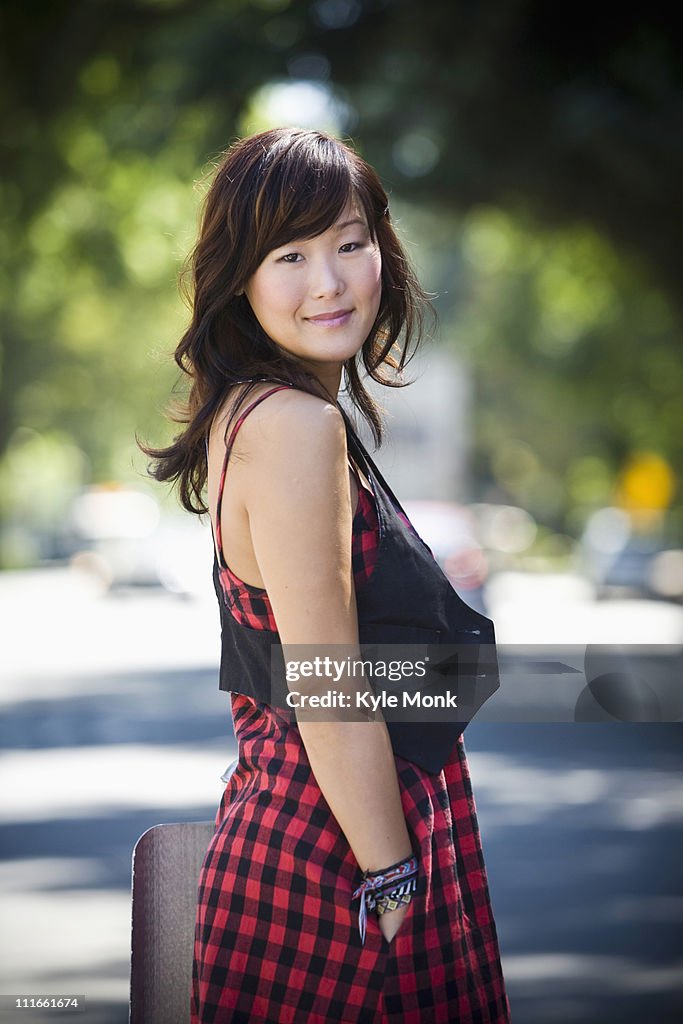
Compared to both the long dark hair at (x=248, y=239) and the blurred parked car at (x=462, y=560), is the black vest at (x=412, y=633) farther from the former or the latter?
the blurred parked car at (x=462, y=560)

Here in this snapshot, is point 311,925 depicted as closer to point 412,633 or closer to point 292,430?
point 412,633

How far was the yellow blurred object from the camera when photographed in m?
42.5

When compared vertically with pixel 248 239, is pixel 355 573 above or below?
below

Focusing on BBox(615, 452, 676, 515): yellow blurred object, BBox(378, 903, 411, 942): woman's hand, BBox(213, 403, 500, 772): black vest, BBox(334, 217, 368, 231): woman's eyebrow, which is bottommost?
BBox(378, 903, 411, 942): woman's hand

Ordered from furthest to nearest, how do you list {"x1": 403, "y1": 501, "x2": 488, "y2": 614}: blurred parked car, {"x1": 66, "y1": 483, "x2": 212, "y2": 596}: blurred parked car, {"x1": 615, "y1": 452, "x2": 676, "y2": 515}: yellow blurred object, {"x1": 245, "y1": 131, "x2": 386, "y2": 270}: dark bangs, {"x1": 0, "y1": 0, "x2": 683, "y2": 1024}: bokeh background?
{"x1": 615, "y1": 452, "x2": 676, "y2": 515}: yellow blurred object → {"x1": 66, "y1": 483, "x2": 212, "y2": 596}: blurred parked car → {"x1": 403, "y1": 501, "x2": 488, "y2": 614}: blurred parked car → {"x1": 0, "y1": 0, "x2": 683, "y2": 1024}: bokeh background → {"x1": 245, "y1": 131, "x2": 386, "y2": 270}: dark bangs

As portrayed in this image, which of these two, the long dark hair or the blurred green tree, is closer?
the long dark hair

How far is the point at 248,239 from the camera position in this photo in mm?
2043

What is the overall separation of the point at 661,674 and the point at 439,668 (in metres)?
13.1

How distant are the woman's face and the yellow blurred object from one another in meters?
41.0

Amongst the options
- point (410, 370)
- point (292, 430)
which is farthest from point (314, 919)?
point (410, 370)

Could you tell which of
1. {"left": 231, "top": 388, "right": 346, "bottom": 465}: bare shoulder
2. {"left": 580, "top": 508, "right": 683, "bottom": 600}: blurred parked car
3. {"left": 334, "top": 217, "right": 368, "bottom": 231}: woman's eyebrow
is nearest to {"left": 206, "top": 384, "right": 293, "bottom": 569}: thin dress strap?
{"left": 231, "top": 388, "right": 346, "bottom": 465}: bare shoulder

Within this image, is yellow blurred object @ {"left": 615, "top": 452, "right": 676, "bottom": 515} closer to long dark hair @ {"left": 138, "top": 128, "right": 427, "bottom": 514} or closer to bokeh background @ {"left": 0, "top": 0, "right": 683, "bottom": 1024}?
bokeh background @ {"left": 0, "top": 0, "right": 683, "bottom": 1024}

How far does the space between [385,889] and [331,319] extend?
2.49ft

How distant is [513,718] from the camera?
40.1 ft
